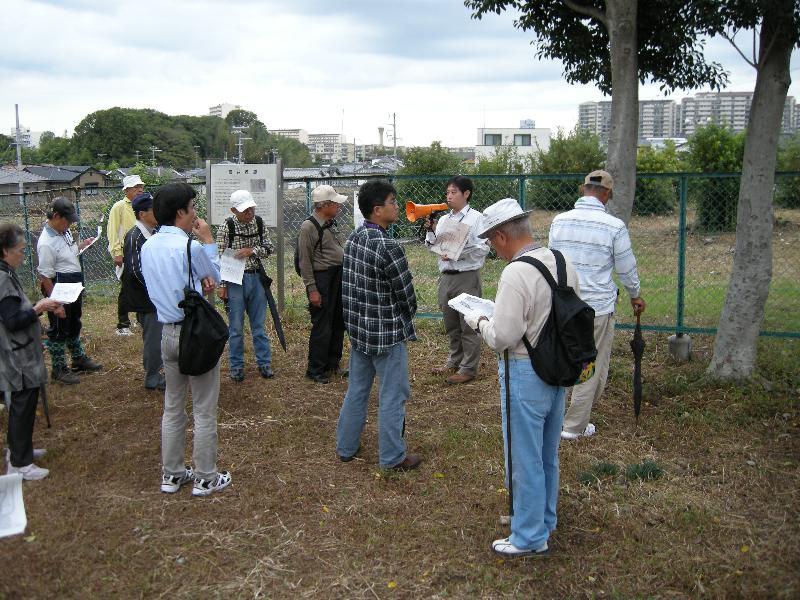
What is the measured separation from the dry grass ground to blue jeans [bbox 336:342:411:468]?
0.16 meters

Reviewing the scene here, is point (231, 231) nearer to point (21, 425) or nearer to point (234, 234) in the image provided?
point (234, 234)

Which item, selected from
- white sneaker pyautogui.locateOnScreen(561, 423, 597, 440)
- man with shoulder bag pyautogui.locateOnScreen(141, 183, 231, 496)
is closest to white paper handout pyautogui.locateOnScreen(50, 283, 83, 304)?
man with shoulder bag pyautogui.locateOnScreen(141, 183, 231, 496)

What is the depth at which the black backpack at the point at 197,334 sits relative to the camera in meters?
4.14

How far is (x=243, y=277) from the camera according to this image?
22.0 ft

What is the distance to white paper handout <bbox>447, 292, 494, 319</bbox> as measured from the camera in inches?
143

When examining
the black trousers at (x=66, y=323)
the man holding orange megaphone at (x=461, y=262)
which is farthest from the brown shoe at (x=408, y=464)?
the black trousers at (x=66, y=323)


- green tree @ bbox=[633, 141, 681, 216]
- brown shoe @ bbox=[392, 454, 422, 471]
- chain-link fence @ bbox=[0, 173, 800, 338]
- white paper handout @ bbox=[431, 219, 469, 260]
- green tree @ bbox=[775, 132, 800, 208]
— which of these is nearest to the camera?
brown shoe @ bbox=[392, 454, 422, 471]

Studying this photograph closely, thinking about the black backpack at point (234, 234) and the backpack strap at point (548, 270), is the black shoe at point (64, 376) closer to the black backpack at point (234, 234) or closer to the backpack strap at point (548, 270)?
the black backpack at point (234, 234)

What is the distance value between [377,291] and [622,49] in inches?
137

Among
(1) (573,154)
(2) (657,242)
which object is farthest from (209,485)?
(1) (573,154)

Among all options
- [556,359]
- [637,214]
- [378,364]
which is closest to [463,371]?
[378,364]

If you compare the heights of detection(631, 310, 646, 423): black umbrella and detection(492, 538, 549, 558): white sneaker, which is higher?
detection(631, 310, 646, 423): black umbrella

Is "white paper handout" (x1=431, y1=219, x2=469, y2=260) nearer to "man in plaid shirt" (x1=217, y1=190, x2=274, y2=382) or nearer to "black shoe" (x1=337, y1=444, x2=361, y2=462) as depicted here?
"man in plaid shirt" (x1=217, y1=190, x2=274, y2=382)

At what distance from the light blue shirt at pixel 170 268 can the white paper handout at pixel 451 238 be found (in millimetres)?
2705
